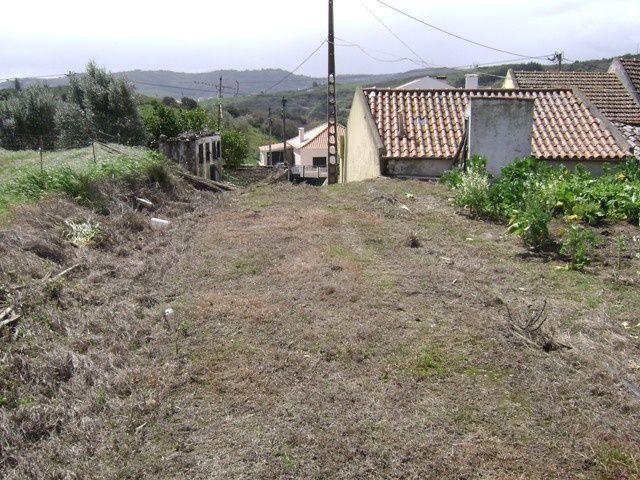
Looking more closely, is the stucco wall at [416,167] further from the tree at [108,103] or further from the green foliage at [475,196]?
the tree at [108,103]

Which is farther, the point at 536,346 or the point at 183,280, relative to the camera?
the point at 183,280

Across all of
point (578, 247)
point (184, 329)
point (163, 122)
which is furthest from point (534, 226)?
point (163, 122)

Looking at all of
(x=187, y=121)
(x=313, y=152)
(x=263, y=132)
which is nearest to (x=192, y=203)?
(x=187, y=121)

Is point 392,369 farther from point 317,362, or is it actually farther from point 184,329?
point 184,329

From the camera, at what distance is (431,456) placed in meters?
3.62

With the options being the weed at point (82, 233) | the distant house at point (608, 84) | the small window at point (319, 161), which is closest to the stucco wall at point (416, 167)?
the distant house at point (608, 84)

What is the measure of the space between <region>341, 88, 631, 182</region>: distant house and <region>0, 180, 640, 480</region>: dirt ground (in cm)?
585

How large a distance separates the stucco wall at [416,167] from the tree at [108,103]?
17.5 metres

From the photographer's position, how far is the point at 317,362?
4.87m

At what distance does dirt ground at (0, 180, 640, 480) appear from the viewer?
144 inches

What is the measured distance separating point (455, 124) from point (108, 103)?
1997cm

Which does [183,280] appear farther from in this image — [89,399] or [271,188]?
[271,188]

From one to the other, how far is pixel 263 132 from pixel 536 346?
86.2 metres

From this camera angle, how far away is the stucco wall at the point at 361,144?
1617 cm
